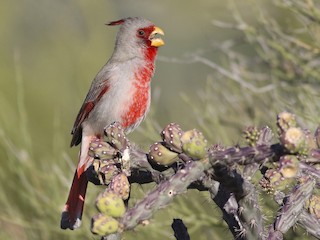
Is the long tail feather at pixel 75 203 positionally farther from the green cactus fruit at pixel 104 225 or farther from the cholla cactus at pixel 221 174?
the green cactus fruit at pixel 104 225

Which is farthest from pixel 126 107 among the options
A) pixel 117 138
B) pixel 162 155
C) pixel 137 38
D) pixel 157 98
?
pixel 162 155

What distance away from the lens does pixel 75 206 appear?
4.34 m

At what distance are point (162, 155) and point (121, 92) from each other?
1.90 m

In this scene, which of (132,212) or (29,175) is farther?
(29,175)

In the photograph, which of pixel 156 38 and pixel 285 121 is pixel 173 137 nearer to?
pixel 285 121

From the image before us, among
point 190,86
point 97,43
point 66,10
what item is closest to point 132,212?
point 97,43

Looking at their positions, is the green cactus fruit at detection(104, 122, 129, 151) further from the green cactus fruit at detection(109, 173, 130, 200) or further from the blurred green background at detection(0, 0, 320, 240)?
the blurred green background at detection(0, 0, 320, 240)

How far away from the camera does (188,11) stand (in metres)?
13.5

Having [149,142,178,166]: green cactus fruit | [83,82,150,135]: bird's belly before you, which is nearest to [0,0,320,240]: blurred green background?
[83,82,150,135]: bird's belly

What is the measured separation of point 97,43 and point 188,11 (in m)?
4.11

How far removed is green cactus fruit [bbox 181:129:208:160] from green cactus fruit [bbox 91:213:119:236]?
37 centimetres

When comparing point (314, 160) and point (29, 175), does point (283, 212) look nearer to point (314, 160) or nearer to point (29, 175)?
point (314, 160)

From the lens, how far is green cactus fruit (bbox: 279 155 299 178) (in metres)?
2.42

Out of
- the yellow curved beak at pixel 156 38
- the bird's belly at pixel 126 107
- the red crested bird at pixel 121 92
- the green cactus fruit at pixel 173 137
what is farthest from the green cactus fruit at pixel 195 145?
the yellow curved beak at pixel 156 38
